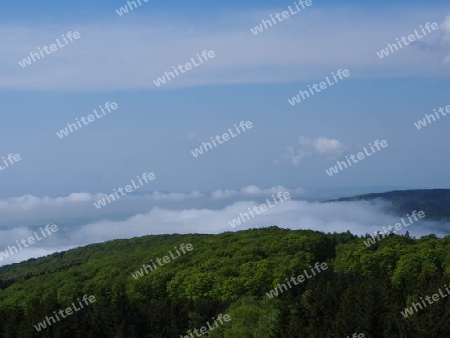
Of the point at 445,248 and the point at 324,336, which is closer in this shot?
the point at 324,336

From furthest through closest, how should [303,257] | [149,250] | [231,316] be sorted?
[149,250] < [303,257] < [231,316]

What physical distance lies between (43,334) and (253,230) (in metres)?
90.9

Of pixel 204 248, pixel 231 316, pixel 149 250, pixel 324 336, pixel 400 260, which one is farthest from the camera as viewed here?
pixel 149 250

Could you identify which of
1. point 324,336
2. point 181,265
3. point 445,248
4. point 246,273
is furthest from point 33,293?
point 324,336

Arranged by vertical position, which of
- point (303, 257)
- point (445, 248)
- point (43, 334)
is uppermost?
point (43, 334)

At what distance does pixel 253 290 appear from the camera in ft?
368

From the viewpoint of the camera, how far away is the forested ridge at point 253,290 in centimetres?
6738

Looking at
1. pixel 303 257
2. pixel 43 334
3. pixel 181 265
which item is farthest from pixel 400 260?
pixel 43 334

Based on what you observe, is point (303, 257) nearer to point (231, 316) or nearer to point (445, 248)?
point (445, 248)

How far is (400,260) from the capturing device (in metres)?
117

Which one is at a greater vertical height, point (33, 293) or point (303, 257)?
point (33, 293)

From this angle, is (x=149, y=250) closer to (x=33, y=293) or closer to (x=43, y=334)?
(x=33, y=293)

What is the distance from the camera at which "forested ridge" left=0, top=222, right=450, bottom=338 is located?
67375 mm

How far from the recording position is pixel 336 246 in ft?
475
